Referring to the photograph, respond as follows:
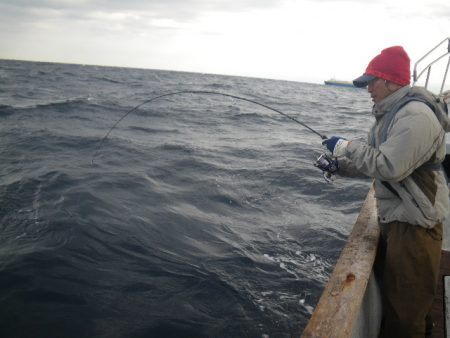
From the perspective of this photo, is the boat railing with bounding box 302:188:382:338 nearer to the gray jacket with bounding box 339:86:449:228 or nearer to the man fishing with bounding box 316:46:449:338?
the man fishing with bounding box 316:46:449:338

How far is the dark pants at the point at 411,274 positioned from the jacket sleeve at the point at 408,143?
1.55ft

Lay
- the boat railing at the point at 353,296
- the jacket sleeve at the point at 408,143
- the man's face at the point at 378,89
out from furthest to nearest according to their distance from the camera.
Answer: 1. the man's face at the point at 378,89
2. the jacket sleeve at the point at 408,143
3. the boat railing at the point at 353,296

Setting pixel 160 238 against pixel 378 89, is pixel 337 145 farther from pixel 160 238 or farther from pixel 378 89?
pixel 160 238

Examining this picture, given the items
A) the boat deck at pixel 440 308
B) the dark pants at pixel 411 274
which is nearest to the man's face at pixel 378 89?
the dark pants at pixel 411 274

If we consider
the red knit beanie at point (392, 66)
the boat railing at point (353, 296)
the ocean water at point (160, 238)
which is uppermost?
the red knit beanie at point (392, 66)

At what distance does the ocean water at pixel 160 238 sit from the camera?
3.40 m

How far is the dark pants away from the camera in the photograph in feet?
7.90

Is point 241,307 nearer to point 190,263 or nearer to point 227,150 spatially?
point 190,263

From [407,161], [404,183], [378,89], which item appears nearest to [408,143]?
[407,161]

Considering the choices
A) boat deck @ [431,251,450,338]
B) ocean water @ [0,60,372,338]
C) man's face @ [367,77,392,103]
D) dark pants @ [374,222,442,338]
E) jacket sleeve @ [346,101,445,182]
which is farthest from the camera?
ocean water @ [0,60,372,338]

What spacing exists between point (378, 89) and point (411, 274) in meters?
1.27

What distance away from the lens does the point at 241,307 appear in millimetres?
3662

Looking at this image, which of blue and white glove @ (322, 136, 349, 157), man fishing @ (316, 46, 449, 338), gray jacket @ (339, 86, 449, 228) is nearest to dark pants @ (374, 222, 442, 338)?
man fishing @ (316, 46, 449, 338)

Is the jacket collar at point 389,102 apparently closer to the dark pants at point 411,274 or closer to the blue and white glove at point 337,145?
the blue and white glove at point 337,145
